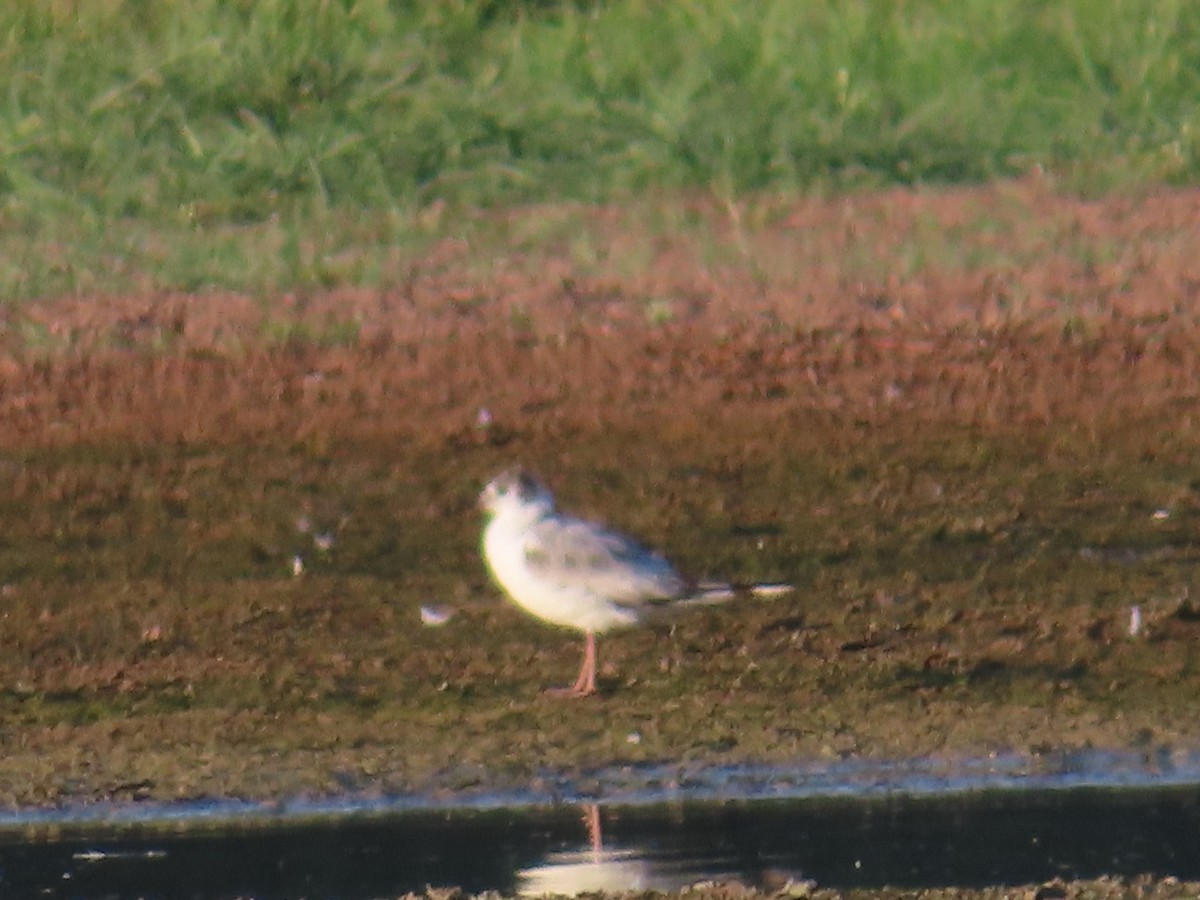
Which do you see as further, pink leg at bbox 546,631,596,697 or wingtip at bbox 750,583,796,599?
wingtip at bbox 750,583,796,599

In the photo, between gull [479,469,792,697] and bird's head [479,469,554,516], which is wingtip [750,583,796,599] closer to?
gull [479,469,792,697]

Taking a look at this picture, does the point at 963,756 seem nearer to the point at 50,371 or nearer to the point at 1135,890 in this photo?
the point at 1135,890

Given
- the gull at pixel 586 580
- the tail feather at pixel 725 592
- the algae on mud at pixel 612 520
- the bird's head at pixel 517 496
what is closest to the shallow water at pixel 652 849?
the algae on mud at pixel 612 520

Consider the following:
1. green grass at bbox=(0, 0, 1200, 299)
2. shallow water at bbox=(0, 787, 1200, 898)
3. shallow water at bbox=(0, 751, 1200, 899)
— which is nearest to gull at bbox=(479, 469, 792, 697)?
shallow water at bbox=(0, 751, 1200, 899)

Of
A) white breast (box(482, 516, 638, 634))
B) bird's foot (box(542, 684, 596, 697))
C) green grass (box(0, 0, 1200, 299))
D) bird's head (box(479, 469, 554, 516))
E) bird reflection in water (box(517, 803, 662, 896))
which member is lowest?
bird reflection in water (box(517, 803, 662, 896))

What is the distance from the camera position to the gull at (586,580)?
7410mm

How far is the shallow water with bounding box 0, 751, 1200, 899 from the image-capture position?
573cm

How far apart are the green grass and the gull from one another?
A: 13.0 ft

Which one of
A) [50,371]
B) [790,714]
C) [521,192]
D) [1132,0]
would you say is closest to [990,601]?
[790,714]

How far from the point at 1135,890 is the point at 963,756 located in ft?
4.08

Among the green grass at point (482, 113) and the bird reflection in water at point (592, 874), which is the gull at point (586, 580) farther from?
the green grass at point (482, 113)

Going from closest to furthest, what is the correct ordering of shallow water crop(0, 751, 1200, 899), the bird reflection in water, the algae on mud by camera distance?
the bird reflection in water, shallow water crop(0, 751, 1200, 899), the algae on mud

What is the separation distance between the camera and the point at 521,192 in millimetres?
12352

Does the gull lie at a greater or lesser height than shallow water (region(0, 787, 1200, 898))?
greater
